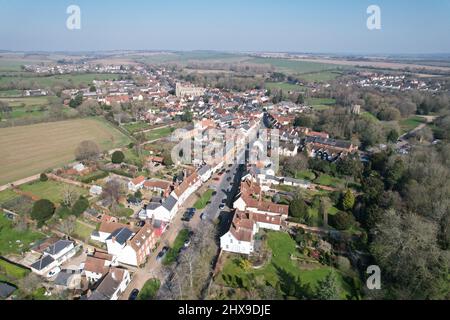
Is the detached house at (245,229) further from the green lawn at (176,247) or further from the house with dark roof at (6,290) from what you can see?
the house with dark roof at (6,290)

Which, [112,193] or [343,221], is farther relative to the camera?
[112,193]

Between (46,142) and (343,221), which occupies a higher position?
(46,142)

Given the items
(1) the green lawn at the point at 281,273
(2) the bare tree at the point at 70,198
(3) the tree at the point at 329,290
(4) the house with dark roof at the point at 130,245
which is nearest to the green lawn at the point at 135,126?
(2) the bare tree at the point at 70,198

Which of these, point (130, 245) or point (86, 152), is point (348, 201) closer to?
point (130, 245)

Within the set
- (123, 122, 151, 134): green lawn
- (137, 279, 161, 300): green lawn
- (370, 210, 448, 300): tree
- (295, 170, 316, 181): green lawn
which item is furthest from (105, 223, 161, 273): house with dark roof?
(123, 122, 151, 134): green lawn

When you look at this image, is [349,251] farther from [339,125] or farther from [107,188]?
[339,125]

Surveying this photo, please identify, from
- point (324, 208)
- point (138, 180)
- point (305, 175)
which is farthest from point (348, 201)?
point (138, 180)
